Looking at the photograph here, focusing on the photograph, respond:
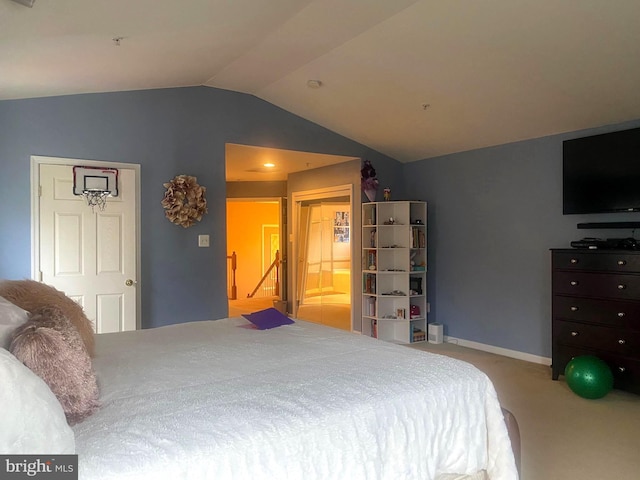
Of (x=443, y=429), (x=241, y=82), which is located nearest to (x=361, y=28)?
(x=241, y=82)

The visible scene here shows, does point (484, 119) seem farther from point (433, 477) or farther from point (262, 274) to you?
point (262, 274)

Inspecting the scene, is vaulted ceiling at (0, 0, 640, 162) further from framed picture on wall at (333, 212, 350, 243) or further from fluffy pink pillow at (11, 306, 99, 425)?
framed picture on wall at (333, 212, 350, 243)

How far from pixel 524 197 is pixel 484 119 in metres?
0.95

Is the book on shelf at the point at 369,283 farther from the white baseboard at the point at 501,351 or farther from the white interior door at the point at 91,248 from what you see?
the white interior door at the point at 91,248

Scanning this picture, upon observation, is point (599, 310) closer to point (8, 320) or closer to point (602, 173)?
point (602, 173)

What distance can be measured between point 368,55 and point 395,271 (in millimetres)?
2710

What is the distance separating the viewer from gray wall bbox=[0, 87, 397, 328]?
3.65 meters

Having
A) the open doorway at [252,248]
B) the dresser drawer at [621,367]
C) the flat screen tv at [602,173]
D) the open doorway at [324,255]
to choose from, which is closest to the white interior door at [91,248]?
the open doorway at [324,255]

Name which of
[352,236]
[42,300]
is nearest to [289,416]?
[42,300]

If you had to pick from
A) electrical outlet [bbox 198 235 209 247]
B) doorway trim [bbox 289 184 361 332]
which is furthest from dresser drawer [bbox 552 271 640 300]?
electrical outlet [bbox 198 235 209 247]

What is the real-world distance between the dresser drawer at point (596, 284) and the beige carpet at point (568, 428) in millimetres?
804

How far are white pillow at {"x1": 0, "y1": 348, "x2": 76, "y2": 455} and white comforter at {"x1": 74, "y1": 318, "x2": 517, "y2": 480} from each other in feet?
0.28

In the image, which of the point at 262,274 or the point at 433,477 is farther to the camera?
the point at 262,274

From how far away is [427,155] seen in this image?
5707mm
